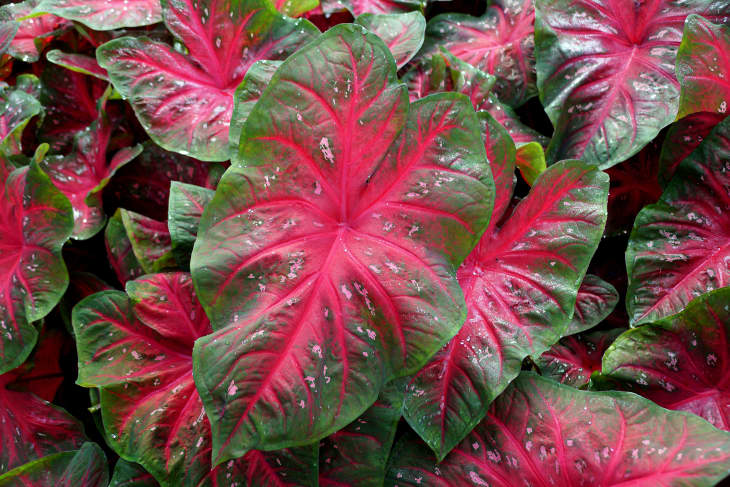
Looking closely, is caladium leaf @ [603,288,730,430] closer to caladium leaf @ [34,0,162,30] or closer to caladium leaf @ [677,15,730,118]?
caladium leaf @ [677,15,730,118]

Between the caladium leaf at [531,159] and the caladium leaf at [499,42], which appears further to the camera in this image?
the caladium leaf at [499,42]

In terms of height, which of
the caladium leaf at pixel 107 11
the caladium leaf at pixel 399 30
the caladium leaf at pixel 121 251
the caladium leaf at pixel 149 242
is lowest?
the caladium leaf at pixel 121 251

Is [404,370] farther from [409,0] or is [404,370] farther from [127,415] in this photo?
[409,0]

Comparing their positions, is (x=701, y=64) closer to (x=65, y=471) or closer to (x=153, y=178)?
(x=153, y=178)

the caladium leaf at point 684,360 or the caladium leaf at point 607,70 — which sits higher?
the caladium leaf at point 607,70

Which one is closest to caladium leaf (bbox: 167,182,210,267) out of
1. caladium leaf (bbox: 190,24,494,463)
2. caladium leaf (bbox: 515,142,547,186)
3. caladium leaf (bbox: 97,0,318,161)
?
caladium leaf (bbox: 97,0,318,161)

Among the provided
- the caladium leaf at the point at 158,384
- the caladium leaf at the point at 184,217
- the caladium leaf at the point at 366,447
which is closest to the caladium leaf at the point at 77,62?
the caladium leaf at the point at 184,217

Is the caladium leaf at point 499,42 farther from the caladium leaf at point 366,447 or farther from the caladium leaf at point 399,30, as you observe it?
the caladium leaf at point 366,447
